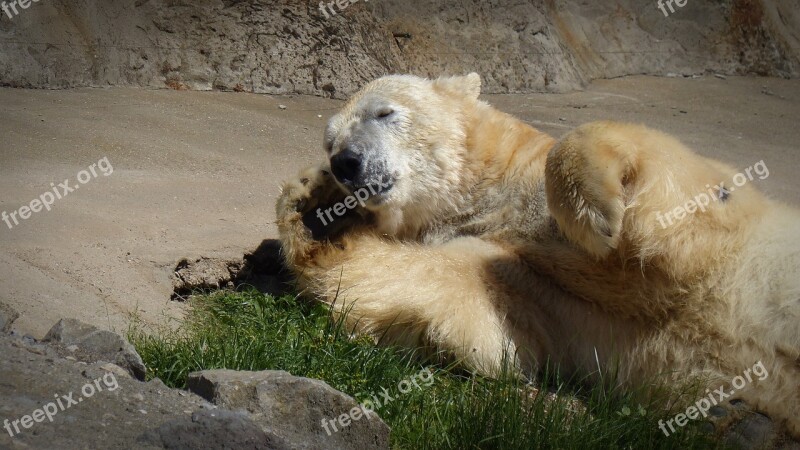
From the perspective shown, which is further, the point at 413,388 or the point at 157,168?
the point at 157,168

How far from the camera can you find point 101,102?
254 inches

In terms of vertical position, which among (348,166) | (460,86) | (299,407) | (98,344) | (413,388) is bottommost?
(413,388)

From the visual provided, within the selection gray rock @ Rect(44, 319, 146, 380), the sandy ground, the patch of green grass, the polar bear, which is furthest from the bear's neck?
gray rock @ Rect(44, 319, 146, 380)

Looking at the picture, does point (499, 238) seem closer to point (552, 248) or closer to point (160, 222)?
point (552, 248)

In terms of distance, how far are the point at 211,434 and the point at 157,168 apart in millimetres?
3109

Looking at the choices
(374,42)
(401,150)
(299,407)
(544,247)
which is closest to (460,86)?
(401,150)

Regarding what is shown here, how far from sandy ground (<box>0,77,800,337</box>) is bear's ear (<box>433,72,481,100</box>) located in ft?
3.99

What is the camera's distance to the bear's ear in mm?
4797

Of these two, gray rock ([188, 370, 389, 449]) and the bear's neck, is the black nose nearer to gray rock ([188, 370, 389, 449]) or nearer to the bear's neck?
the bear's neck

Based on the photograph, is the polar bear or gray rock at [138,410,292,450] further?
the polar bear

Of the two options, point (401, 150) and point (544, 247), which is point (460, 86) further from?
point (544, 247)

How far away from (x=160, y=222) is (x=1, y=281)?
1091 millimetres

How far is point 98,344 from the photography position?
10.6 ft

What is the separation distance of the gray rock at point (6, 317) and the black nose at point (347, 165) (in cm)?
158
